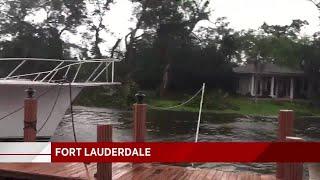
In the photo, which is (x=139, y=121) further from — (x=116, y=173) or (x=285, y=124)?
(x=285, y=124)

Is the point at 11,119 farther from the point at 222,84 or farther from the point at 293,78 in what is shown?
the point at 293,78

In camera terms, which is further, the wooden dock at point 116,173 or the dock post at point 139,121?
the dock post at point 139,121

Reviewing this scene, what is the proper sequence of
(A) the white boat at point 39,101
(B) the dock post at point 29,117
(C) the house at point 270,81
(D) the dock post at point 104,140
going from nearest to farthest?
(D) the dock post at point 104,140 < (B) the dock post at point 29,117 < (A) the white boat at point 39,101 < (C) the house at point 270,81

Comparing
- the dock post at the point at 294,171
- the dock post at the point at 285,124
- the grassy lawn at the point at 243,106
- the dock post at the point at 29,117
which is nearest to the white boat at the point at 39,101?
the dock post at the point at 29,117

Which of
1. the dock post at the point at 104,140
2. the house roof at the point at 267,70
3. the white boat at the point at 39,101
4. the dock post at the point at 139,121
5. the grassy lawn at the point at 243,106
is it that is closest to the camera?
the dock post at the point at 104,140

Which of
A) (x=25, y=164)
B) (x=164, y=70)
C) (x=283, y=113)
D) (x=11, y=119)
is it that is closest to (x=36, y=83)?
(x=11, y=119)

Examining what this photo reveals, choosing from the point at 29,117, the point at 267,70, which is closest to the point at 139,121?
the point at 29,117

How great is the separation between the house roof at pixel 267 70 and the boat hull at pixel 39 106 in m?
31.0

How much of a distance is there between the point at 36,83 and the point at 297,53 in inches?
1215

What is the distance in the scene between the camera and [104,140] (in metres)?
5.68

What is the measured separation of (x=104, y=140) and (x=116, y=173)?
1.02 meters

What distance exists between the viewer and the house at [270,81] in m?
41.6

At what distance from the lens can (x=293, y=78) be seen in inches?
1672

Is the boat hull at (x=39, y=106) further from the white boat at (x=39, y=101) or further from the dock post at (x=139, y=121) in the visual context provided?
the dock post at (x=139, y=121)
